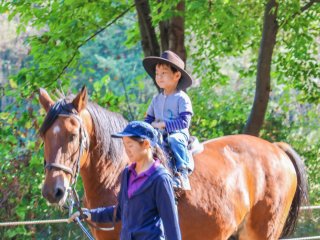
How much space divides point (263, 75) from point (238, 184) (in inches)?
194

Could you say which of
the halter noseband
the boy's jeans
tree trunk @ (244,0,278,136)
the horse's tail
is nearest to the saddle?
the boy's jeans

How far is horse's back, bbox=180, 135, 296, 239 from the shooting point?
605 cm

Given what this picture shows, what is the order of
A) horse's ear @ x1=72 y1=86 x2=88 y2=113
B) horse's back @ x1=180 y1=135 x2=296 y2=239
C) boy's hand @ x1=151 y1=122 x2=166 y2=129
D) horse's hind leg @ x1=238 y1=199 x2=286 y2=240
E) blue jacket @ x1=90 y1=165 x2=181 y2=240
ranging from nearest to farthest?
1. blue jacket @ x1=90 y1=165 x2=181 y2=240
2. horse's ear @ x1=72 y1=86 x2=88 y2=113
3. boy's hand @ x1=151 y1=122 x2=166 y2=129
4. horse's back @ x1=180 y1=135 x2=296 y2=239
5. horse's hind leg @ x1=238 y1=199 x2=286 y2=240

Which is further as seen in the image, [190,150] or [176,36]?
[176,36]

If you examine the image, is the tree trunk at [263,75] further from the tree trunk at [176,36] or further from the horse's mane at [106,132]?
the horse's mane at [106,132]

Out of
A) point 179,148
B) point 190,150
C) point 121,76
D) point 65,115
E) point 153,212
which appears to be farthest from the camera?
point 121,76

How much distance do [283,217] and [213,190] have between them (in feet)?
4.43

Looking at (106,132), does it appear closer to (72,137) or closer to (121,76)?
(72,137)

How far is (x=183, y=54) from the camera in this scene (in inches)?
420

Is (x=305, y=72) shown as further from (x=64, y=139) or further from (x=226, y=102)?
(x=64, y=139)

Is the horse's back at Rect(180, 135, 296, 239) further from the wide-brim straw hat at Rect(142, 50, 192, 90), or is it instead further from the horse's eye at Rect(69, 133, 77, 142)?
the horse's eye at Rect(69, 133, 77, 142)

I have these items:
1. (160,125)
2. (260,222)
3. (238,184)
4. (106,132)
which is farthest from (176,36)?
(106,132)

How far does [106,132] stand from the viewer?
5602 millimetres

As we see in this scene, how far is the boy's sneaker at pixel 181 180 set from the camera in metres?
5.53
